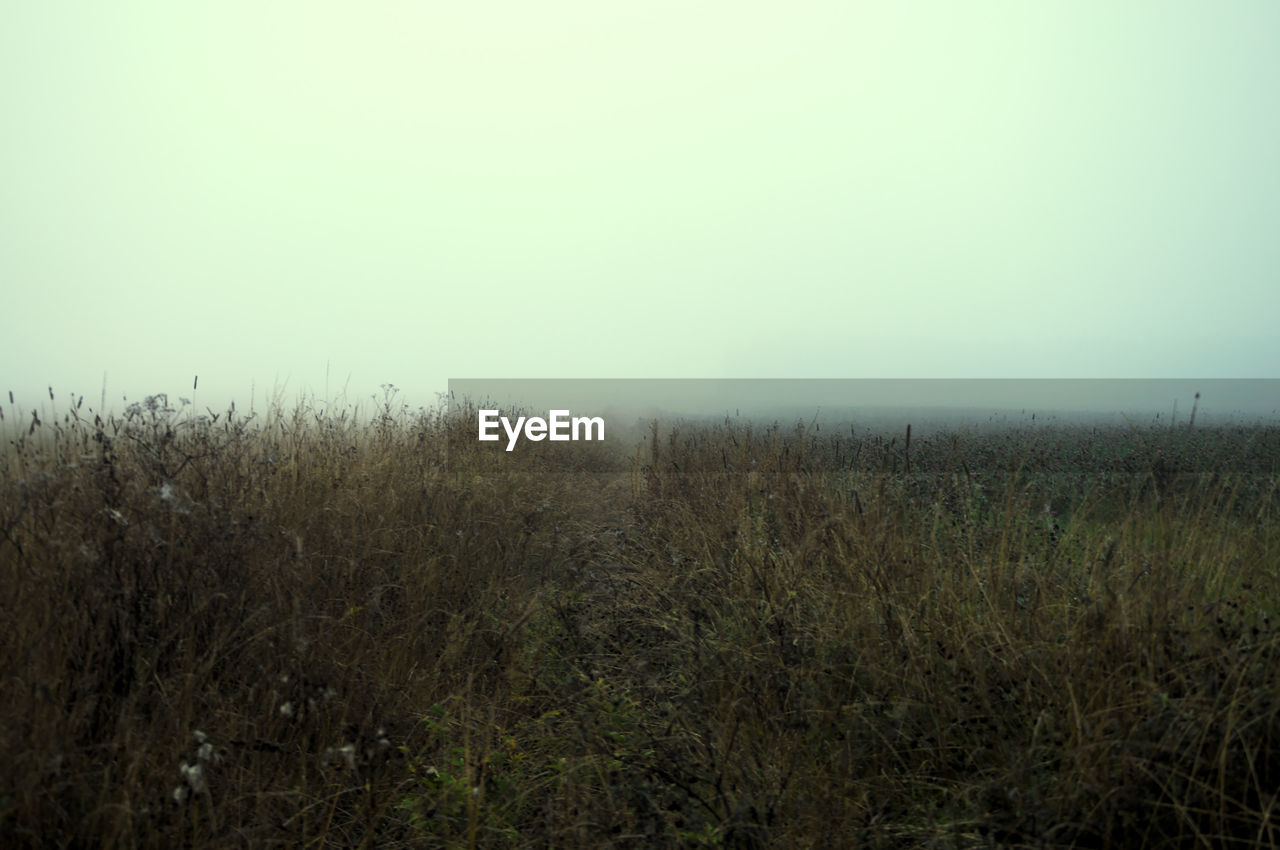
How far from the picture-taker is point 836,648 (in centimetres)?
295

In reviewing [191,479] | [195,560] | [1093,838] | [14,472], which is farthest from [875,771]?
[14,472]

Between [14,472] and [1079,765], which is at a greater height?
[14,472]

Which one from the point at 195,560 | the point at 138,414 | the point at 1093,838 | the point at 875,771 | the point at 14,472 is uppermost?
the point at 138,414

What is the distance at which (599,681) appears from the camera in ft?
10.6

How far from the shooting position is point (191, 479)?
3.44 meters

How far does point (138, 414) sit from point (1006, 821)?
13.7ft

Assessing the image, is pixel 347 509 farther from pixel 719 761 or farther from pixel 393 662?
pixel 719 761

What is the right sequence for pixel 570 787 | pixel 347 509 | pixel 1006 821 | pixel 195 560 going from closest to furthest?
1. pixel 1006 821
2. pixel 570 787
3. pixel 195 560
4. pixel 347 509

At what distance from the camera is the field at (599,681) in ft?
6.04

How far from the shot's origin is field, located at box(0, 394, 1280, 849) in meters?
1.84

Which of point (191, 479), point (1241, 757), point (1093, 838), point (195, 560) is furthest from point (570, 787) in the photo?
point (191, 479)

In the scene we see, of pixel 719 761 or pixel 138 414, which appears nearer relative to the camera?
pixel 719 761

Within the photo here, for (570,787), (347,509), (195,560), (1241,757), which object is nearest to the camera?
(1241,757)

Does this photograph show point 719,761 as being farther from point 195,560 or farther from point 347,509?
point 347,509
